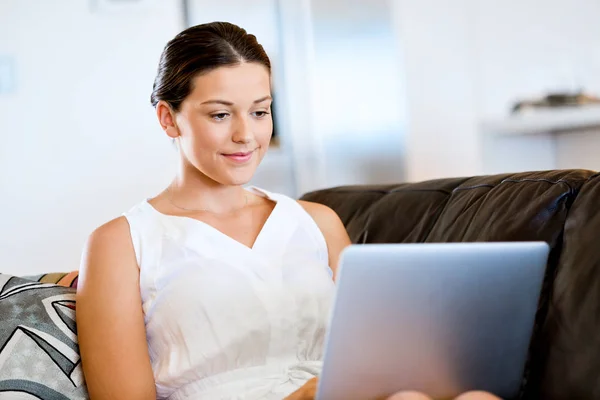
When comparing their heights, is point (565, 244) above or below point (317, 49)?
below

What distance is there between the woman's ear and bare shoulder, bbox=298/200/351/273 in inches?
12.8

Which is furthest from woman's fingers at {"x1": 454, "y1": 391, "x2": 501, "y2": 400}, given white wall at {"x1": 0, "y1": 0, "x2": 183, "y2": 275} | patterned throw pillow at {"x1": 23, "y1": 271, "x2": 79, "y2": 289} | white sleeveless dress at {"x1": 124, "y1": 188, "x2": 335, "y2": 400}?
white wall at {"x1": 0, "y1": 0, "x2": 183, "y2": 275}

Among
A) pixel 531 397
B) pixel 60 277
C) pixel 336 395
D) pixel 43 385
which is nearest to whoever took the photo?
pixel 336 395

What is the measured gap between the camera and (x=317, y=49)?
4.62m

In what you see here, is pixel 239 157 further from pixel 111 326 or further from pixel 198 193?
pixel 111 326

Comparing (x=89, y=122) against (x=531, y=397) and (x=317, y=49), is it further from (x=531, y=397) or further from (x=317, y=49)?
(x=531, y=397)

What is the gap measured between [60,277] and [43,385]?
0.38m

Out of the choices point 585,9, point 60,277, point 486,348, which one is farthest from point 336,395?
point 585,9

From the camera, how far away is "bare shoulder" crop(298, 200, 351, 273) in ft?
6.10

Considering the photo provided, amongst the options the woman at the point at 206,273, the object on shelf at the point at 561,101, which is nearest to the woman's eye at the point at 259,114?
the woman at the point at 206,273

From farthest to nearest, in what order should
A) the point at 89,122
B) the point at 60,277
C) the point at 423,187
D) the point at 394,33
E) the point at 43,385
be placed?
the point at 394,33, the point at 89,122, the point at 423,187, the point at 60,277, the point at 43,385

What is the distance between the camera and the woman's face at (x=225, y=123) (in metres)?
1.67

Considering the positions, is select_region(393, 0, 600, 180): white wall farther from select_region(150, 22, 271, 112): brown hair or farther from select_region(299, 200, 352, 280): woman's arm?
select_region(150, 22, 271, 112): brown hair

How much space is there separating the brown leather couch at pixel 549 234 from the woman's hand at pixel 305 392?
1.07 feet
